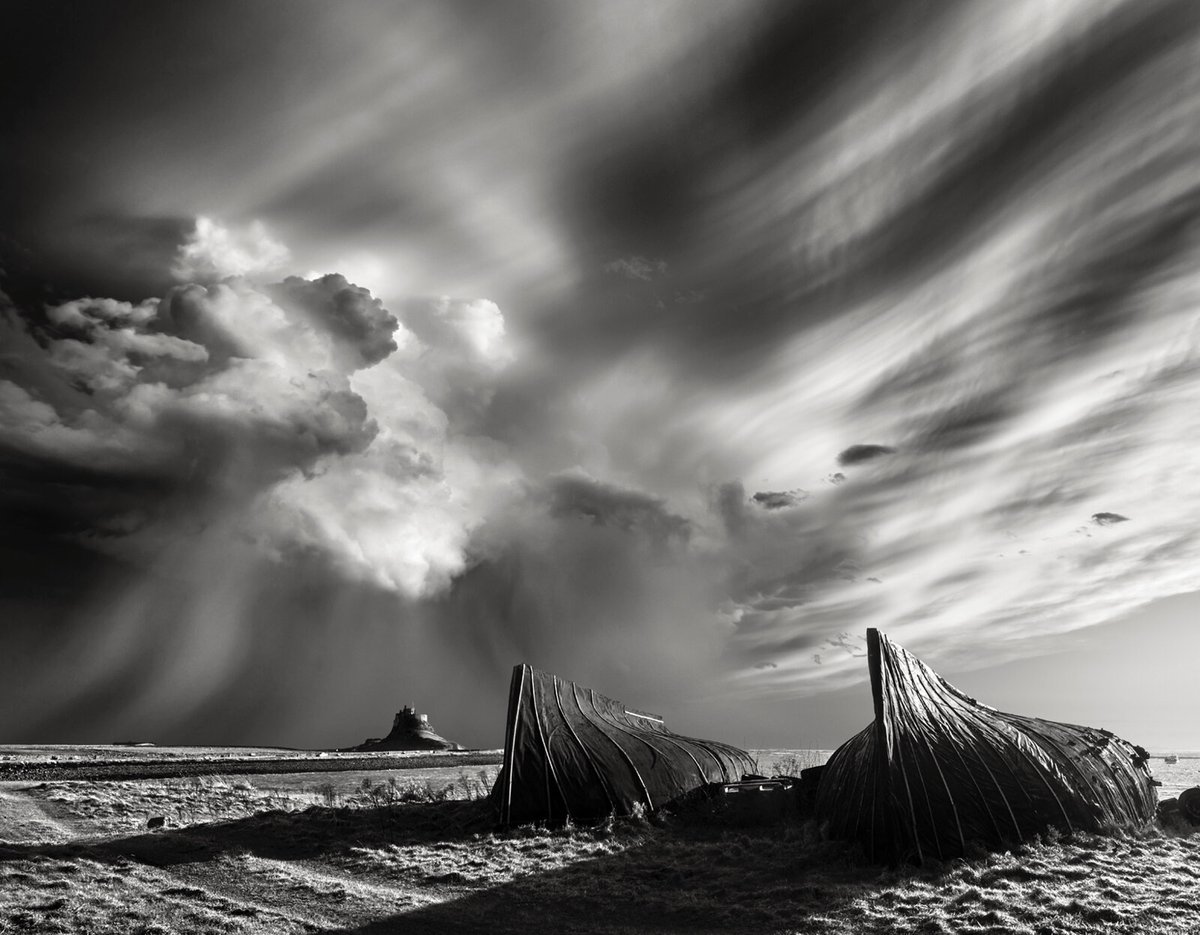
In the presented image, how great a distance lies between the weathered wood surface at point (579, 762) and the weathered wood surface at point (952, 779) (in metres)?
6.16

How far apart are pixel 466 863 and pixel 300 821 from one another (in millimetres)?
9376

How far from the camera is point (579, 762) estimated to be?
2780cm

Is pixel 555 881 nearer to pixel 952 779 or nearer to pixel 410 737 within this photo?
pixel 952 779

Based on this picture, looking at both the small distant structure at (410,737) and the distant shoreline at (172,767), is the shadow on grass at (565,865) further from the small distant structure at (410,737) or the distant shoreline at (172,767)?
the small distant structure at (410,737)

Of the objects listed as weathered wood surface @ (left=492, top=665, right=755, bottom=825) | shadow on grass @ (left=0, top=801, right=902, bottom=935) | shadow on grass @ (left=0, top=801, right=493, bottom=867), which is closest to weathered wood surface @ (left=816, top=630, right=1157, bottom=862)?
shadow on grass @ (left=0, top=801, right=902, bottom=935)

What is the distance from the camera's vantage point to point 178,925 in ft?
49.1

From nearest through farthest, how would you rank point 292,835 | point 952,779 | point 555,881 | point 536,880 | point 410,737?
point 555,881
point 536,880
point 952,779
point 292,835
point 410,737

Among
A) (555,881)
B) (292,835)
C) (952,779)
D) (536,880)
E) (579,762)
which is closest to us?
(555,881)

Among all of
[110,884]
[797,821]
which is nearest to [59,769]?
[110,884]

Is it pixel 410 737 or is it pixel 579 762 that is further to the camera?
pixel 410 737

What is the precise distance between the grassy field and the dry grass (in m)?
0.07

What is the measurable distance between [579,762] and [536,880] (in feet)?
29.3

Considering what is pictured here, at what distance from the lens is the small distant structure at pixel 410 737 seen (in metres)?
95.5

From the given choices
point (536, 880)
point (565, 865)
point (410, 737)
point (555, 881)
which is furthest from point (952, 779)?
point (410, 737)
